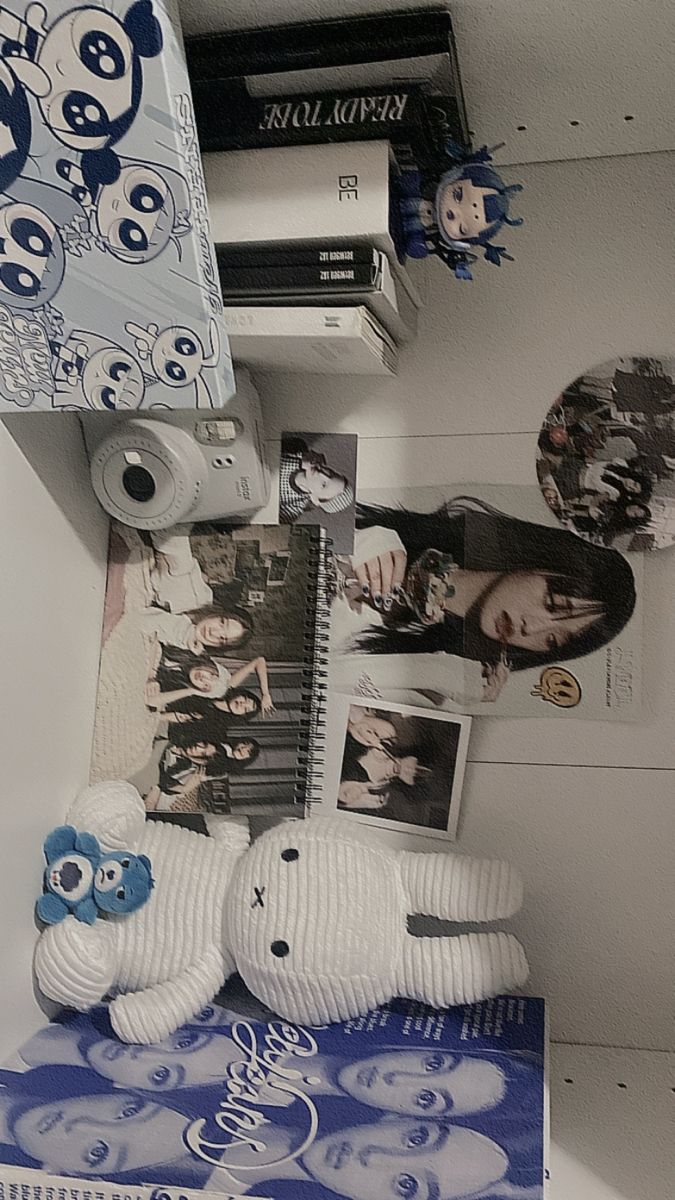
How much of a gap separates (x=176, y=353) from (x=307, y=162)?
0.21 metres

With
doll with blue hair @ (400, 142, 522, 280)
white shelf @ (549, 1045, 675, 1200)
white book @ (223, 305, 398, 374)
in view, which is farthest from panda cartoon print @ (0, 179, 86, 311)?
white shelf @ (549, 1045, 675, 1200)

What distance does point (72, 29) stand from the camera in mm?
590

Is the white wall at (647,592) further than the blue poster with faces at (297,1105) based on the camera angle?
Yes

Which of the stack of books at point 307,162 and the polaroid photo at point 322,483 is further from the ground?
the stack of books at point 307,162

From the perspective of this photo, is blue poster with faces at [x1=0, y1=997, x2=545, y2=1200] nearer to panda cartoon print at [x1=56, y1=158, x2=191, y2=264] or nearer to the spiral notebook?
the spiral notebook

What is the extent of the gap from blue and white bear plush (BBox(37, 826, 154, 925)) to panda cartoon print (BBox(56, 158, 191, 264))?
0.49 meters

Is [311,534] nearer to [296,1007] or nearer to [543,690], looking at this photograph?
[543,690]

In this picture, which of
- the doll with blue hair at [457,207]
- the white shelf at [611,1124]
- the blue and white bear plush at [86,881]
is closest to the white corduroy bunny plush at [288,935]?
the blue and white bear plush at [86,881]

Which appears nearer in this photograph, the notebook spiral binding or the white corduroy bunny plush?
the white corduroy bunny plush

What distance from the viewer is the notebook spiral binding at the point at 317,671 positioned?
3.25 ft

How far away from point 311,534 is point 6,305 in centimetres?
38

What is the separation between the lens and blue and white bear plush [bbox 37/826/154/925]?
89 cm

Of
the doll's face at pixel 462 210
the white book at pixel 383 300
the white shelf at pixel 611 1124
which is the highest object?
the doll's face at pixel 462 210

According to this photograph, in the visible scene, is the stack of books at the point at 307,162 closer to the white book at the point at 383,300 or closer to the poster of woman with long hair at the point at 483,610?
the white book at the point at 383,300
